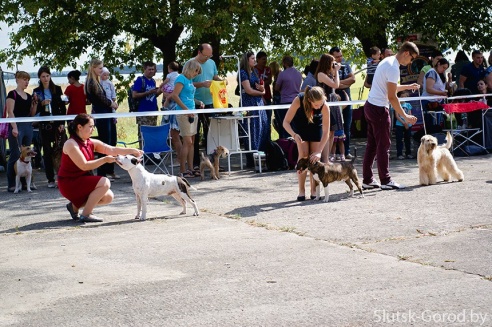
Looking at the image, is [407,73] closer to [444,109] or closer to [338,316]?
[444,109]

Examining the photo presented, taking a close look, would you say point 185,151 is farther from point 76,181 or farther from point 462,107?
point 462,107

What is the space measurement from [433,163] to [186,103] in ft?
14.2

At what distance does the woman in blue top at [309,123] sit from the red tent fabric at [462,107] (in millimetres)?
5396

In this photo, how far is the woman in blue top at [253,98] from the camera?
15.7 m

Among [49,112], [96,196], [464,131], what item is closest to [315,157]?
[96,196]

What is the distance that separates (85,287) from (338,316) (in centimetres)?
220

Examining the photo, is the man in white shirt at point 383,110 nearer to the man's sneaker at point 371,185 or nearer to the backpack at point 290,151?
the man's sneaker at point 371,185

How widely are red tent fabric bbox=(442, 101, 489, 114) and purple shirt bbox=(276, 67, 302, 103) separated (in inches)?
109

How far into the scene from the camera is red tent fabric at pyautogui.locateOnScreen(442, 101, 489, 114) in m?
16.0

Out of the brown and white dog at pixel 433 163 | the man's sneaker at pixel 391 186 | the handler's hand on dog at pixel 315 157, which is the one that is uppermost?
the handler's hand on dog at pixel 315 157

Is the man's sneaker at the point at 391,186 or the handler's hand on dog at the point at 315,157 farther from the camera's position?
the man's sneaker at the point at 391,186

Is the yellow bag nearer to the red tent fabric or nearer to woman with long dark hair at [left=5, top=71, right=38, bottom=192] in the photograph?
woman with long dark hair at [left=5, top=71, right=38, bottom=192]

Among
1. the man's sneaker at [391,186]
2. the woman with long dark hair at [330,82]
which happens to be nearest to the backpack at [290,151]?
the woman with long dark hair at [330,82]

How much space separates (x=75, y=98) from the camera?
14883mm
